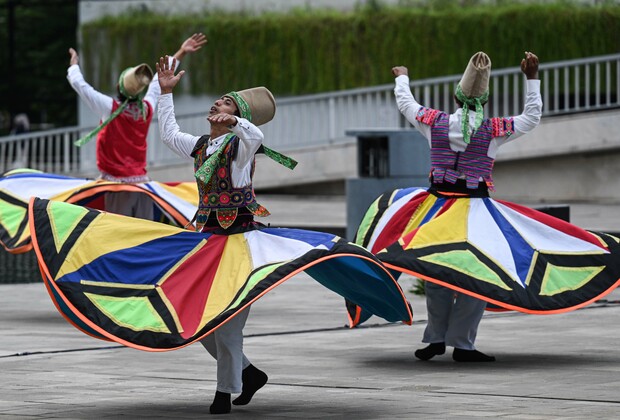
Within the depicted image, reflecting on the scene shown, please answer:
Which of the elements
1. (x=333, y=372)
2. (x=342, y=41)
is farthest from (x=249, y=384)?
(x=342, y=41)

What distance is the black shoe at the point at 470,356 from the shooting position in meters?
10.4

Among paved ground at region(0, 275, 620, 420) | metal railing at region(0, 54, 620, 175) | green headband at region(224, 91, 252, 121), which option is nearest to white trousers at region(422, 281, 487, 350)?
paved ground at region(0, 275, 620, 420)

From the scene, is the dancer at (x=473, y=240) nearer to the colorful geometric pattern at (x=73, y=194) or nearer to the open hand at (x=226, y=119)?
the open hand at (x=226, y=119)

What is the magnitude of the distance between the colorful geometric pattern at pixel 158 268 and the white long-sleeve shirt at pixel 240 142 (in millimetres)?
374

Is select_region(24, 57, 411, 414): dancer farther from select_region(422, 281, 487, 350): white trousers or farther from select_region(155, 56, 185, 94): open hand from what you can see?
select_region(422, 281, 487, 350): white trousers

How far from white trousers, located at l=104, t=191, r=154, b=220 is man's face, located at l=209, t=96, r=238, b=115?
17.5 feet

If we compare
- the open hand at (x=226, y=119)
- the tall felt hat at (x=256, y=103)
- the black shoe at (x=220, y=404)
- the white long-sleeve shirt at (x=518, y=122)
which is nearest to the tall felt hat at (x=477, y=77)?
the white long-sleeve shirt at (x=518, y=122)

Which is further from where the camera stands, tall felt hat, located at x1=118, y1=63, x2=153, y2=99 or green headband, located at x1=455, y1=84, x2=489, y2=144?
tall felt hat, located at x1=118, y1=63, x2=153, y2=99

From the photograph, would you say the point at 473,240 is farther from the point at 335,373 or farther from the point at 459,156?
the point at 335,373

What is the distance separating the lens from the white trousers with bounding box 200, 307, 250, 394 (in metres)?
8.30

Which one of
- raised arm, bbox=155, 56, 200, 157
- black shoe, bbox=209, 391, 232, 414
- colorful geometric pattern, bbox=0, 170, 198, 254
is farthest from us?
colorful geometric pattern, bbox=0, 170, 198, 254

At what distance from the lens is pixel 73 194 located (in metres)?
13.8

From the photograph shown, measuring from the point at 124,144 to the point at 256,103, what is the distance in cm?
546

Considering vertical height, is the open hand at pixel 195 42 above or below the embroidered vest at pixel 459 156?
above
